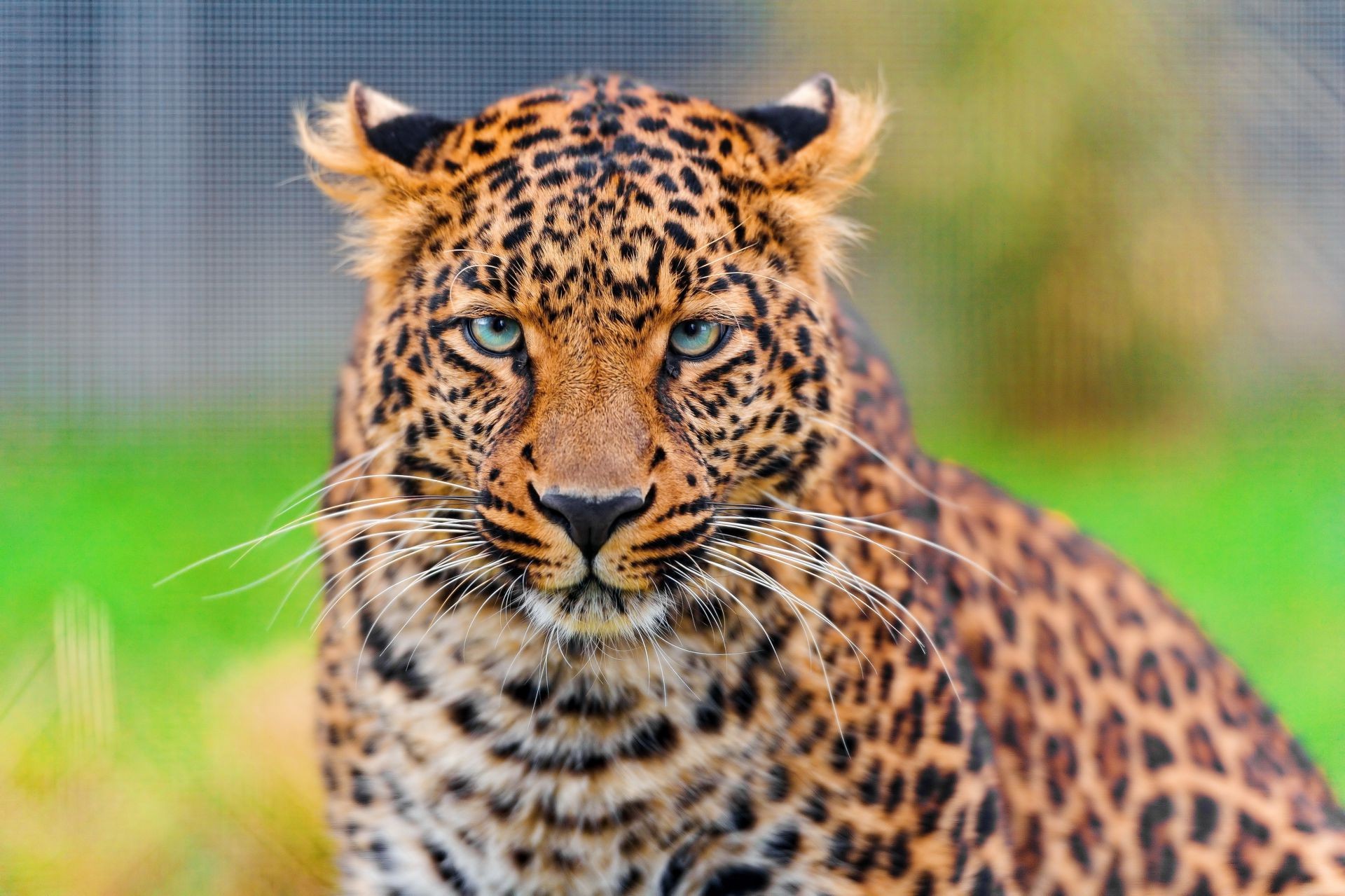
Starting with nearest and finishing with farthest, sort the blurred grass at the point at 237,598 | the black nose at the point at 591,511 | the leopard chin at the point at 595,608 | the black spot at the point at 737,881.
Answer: the black nose at the point at 591,511, the leopard chin at the point at 595,608, the black spot at the point at 737,881, the blurred grass at the point at 237,598

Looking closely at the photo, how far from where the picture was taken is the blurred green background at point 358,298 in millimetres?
3451

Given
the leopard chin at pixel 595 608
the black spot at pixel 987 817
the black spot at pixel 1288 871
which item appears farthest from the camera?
the black spot at pixel 1288 871

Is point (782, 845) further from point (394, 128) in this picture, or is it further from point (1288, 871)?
point (394, 128)

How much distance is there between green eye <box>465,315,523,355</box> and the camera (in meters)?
2.17

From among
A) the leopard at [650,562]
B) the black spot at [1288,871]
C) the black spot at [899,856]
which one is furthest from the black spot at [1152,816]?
the black spot at [899,856]

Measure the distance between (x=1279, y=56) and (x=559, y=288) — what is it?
4.66 metres

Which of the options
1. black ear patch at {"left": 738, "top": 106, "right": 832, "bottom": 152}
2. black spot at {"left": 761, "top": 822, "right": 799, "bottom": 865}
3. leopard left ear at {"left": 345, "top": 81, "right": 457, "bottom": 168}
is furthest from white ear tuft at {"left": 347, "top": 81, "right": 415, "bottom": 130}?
black spot at {"left": 761, "top": 822, "right": 799, "bottom": 865}

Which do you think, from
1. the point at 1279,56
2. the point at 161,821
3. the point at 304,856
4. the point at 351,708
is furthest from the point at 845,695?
the point at 1279,56

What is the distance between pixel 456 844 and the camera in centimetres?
239

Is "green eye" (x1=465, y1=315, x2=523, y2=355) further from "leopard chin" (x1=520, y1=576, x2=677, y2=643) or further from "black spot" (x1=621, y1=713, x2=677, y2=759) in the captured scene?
"black spot" (x1=621, y1=713, x2=677, y2=759)

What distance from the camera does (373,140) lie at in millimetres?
2357

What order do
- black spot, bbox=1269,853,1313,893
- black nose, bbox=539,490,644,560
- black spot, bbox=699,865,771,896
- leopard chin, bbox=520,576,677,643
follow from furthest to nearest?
black spot, bbox=1269,853,1313,893
black spot, bbox=699,865,771,896
leopard chin, bbox=520,576,677,643
black nose, bbox=539,490,644,560

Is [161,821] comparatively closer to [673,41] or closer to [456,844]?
[456,844]

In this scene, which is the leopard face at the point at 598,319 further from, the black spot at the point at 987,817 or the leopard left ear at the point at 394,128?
the black spot at the point at 987,817
